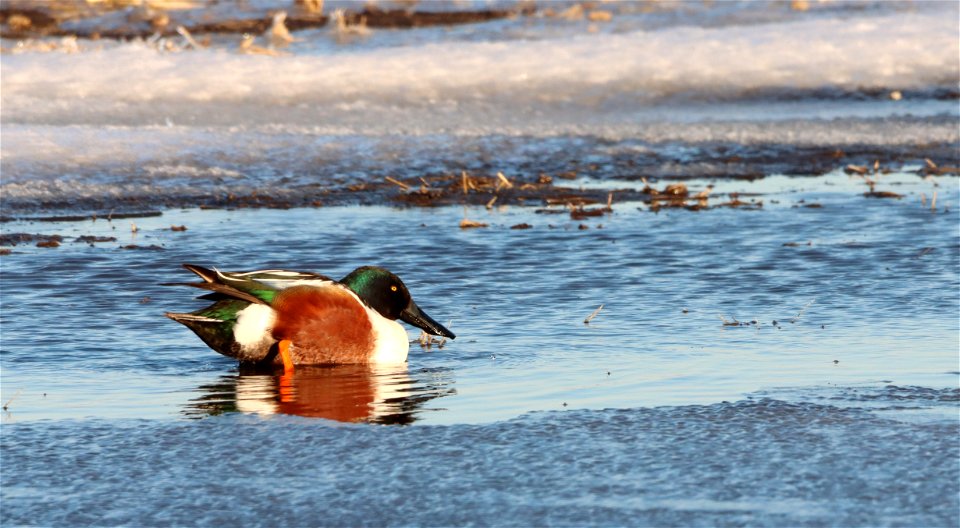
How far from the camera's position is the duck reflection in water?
18.8ft

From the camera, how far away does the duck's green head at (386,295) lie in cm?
683

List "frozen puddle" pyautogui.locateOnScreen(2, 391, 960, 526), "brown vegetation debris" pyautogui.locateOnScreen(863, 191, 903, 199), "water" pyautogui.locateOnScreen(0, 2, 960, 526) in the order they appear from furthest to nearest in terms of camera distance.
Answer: "brown vegetation debris" pyautogui.locateOnScreen(863, 191, 903, 199)
"water" pyautogui.locateOnScreen(0, 2, 960, 526)
"frozen puddle" pyautogui.locateOnScreen(2, 391, 960, 526)

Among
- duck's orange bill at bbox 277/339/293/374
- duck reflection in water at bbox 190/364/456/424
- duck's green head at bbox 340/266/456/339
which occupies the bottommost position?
duck reflection in water at bbox 190/364/456/424

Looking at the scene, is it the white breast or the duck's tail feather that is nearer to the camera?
the duck's tail feather

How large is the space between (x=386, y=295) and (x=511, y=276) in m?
1.82

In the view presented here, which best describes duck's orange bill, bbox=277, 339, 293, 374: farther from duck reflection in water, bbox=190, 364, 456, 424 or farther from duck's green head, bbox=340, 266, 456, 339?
duck's green head, bbox=340, 266, 456, 339

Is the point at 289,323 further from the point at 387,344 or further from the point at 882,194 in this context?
the point at 882,194

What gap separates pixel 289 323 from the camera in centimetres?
654

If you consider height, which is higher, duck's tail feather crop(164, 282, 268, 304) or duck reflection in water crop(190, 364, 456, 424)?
A: duck's tail feather crop(164, 282, 268, 304)

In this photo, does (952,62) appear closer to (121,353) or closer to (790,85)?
(790,85)

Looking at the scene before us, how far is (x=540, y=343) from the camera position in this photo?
6.88m

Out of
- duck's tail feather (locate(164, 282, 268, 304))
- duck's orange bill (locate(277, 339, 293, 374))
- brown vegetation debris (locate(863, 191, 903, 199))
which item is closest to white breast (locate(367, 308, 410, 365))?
duck's orange bill (locate(277, 339, 293, 374))

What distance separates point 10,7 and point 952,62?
46.1ft

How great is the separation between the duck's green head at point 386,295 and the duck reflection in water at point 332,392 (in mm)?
268
